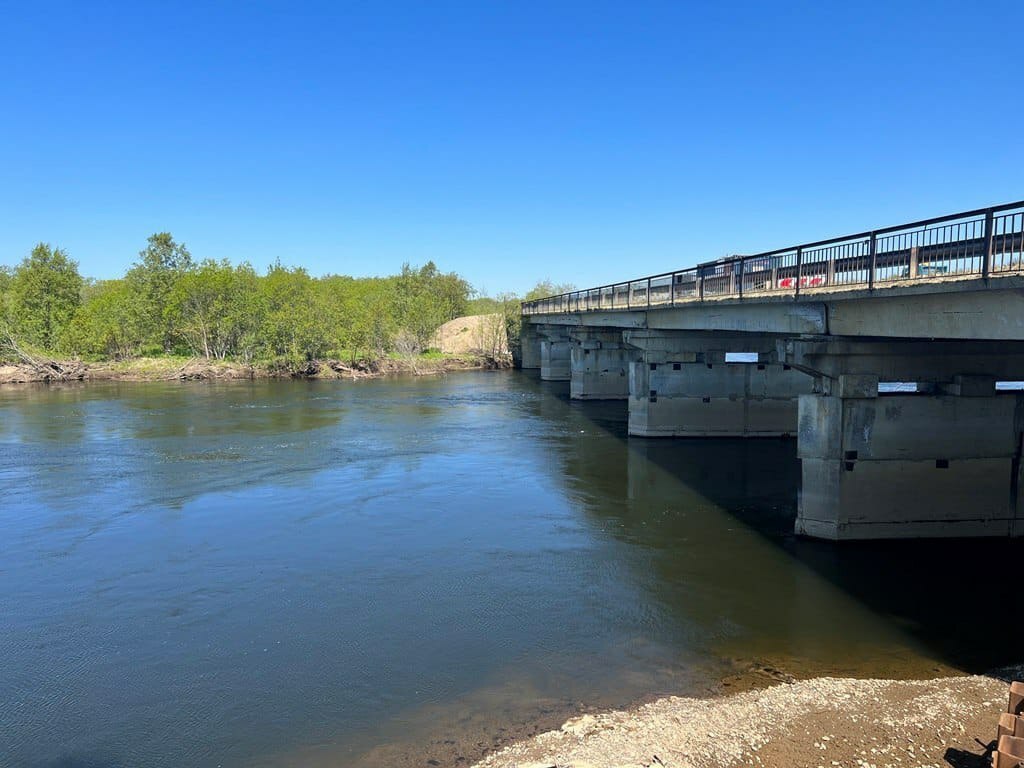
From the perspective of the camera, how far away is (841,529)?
Answer: 18.4 metres

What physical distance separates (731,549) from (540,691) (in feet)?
30.4

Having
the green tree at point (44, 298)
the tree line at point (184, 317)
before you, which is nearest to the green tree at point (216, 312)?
the tree line at point (184, 317)

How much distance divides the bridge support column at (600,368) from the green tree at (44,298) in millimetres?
57339

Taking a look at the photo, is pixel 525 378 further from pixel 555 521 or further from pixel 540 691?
pixel 540 691

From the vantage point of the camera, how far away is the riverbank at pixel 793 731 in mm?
9000

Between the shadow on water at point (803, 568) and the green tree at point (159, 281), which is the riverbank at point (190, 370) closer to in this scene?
the green tree at point (159, 281)

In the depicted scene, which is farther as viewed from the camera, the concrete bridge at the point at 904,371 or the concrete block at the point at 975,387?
the concrete block at the point at 975,387

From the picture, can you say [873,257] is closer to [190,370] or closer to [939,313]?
[939,313]

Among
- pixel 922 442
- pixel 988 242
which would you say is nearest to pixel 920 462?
pixel 922 442

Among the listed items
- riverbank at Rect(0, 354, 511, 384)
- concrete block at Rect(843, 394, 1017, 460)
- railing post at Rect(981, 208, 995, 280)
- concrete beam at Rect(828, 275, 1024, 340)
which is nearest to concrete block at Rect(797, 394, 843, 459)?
concrete block at Rect(843, 394, 1017, 460)

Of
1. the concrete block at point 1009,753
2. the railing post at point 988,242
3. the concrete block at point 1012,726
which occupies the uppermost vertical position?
the railing post at point 988,242

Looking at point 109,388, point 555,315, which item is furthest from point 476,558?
point 109,388

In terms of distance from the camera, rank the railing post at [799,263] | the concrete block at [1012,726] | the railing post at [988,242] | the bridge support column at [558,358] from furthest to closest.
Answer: the bridge support column at [558,358], the railing post at [799,263], the railing post at [988,242], the concrete block at [1012,726]

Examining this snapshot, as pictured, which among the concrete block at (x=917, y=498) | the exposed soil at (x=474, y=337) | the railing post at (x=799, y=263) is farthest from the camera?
the exposed soil at (x=474, y=337)
